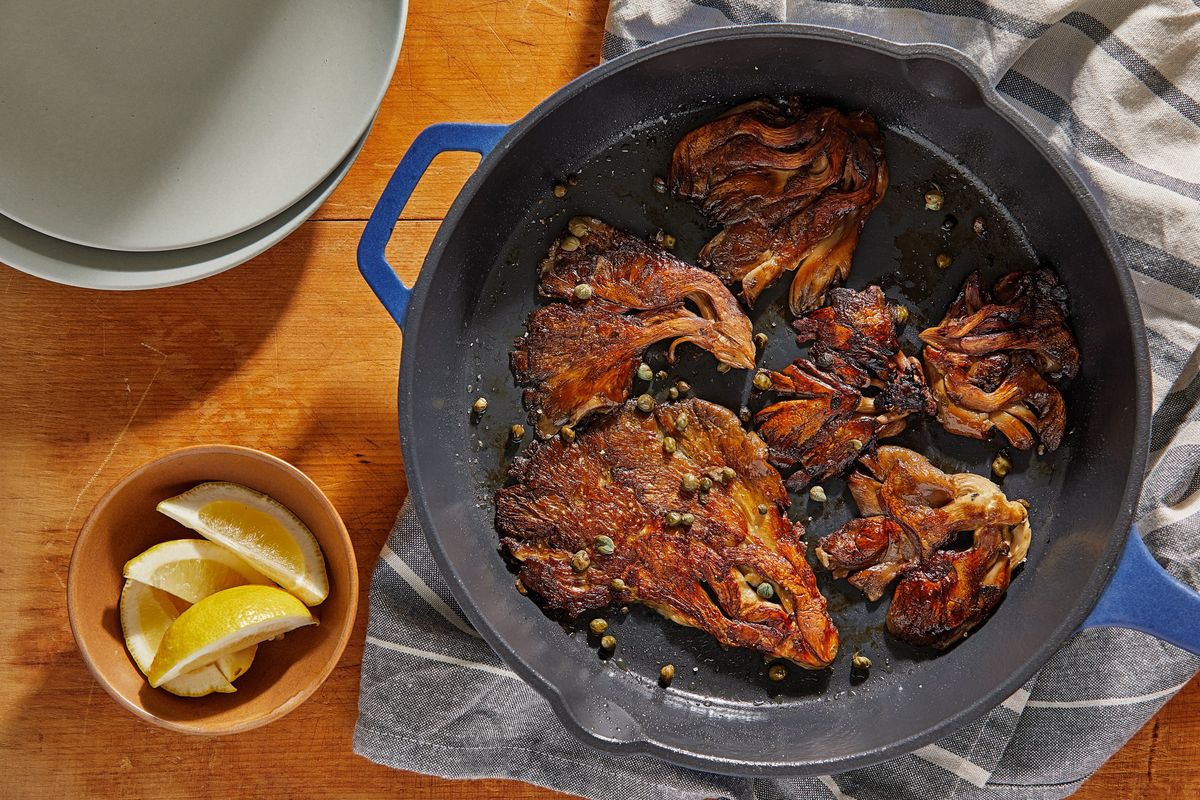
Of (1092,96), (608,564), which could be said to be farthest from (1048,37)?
(608,564)

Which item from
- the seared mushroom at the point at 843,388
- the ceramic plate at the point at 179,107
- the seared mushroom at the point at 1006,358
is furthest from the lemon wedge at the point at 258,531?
the seared mushroom at the point at 1006,358

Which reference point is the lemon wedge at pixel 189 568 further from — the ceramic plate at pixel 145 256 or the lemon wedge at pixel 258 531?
the ceramic plate at pixel 145 256

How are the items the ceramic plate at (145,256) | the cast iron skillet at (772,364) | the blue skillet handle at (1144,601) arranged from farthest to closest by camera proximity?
the cast iron skillet at (772,364), the ceramic plate at (145,256), the blue skillet handle at (1144,601)

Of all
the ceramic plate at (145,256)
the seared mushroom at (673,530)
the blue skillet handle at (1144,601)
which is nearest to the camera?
the blue skillet handle at (1144,601)

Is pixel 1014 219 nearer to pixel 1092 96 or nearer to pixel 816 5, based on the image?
pixel 1092 96

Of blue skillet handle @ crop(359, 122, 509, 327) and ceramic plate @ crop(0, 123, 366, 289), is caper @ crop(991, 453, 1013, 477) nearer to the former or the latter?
blue skillet handle @ crop(359, 122, 509, 327)

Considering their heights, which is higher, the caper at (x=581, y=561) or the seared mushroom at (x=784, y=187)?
the seared mushroom at (x=784, y=187)

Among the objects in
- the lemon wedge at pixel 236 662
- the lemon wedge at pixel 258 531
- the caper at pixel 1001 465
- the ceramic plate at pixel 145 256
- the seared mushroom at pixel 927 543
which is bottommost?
the lemon wedge at pixel 236 662

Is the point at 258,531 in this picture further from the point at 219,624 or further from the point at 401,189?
the point at 401,189
